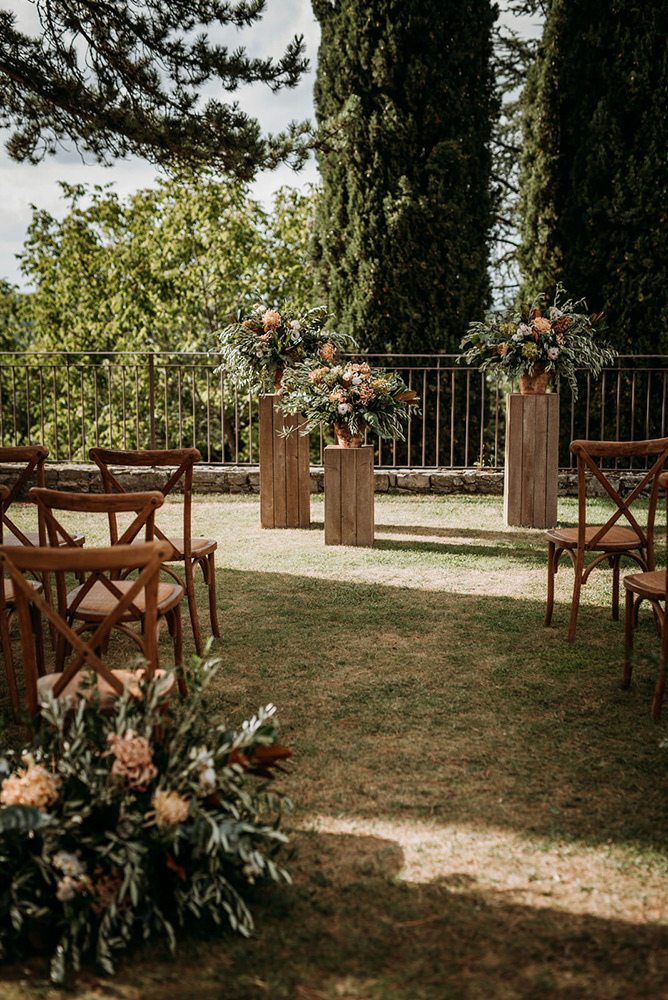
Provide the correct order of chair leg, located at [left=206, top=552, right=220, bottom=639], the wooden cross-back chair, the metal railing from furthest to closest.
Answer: the metal railing → chair leg, located at [left=206, top=552, right=220, bottom=639] → the wooden cross-back chair

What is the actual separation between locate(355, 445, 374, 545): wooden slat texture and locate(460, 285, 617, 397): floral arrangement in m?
1.62

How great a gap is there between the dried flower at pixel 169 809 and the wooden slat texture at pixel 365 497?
16.1ft

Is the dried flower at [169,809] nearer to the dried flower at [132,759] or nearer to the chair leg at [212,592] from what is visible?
the dried flower at [132,759]

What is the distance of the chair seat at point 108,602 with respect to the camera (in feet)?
10.2

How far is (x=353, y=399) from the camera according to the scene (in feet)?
→ 21.9

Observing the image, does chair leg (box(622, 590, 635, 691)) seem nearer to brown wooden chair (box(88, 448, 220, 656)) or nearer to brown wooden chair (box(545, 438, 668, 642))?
brown wooden chair (box(545, 438, 668, 642))

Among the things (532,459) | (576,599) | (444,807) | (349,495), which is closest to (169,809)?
(444,807)

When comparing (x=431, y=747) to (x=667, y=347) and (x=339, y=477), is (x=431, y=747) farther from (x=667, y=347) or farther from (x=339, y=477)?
(x=667, y=347)

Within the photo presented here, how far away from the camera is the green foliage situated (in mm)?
14172

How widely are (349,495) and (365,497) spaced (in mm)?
134

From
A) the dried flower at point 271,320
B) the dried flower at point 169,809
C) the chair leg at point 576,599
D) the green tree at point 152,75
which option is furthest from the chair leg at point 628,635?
the dried flower at point 271,320

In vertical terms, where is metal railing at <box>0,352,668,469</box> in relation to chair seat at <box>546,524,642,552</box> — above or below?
above

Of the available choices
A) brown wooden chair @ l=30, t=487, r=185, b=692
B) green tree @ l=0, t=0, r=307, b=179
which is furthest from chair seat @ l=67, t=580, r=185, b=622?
green tree @ l=0, t=0, r=307, b=179

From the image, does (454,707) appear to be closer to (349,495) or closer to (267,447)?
(349,495)
